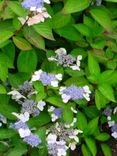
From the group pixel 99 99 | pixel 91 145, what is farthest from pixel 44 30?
pixel 91 145

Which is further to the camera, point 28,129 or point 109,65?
point 109,65

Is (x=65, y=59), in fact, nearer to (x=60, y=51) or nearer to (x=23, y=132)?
(x=60, y=51)

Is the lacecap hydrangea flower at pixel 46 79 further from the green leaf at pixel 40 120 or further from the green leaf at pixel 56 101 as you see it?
the green leaf at pixel 40 120

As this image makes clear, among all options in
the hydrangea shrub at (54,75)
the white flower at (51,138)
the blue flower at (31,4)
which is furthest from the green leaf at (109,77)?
the blue flower at (31,4)

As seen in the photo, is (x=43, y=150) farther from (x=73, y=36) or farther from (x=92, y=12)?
(x=92, y=12)

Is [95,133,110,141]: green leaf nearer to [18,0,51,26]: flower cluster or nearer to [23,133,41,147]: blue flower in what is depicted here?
[23,133,41,147]: blue flower

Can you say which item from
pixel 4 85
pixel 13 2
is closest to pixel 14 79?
pixel 4 85
